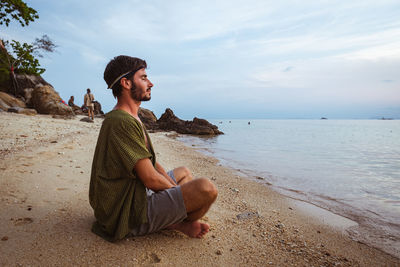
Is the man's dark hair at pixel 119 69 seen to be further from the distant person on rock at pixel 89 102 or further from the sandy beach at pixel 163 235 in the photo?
the distant person on rock at pixel 89 102

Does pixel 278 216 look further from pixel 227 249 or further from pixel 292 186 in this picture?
pixel 292 186

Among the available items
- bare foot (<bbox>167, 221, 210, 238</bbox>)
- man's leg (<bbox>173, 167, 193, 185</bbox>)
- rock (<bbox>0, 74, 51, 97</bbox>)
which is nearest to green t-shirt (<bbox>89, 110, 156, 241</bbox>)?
bare foot (<bbox>167, 221, 210, 238</bbox>)

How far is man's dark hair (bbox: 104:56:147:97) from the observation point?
2.63m

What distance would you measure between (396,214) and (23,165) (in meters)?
8.13

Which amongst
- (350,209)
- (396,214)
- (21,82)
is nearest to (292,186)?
→ (350,209)

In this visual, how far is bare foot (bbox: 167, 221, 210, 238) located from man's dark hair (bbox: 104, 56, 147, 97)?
1.74 metres

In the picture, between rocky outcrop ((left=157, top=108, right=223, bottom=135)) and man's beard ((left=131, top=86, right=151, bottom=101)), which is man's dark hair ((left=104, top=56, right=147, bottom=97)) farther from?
rocky outcrop ((left=157, top=108, right=223, bottom=135))

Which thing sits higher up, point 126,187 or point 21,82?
point 21,82

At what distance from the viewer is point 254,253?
282 cm

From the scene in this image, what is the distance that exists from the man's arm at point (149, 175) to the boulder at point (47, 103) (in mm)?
21523

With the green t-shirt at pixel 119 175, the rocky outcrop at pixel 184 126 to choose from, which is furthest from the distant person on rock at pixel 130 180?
the rocky outcrop at pixel 184 126

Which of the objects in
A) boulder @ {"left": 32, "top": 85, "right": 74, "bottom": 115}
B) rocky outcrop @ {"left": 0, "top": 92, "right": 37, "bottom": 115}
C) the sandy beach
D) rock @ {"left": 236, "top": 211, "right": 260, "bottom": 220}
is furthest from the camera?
boulder @ {"left": 32, "top": 85, "right": 74, "bottom": 115}

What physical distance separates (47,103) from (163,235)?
21.9 metres

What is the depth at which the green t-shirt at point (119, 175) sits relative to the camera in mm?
2340
